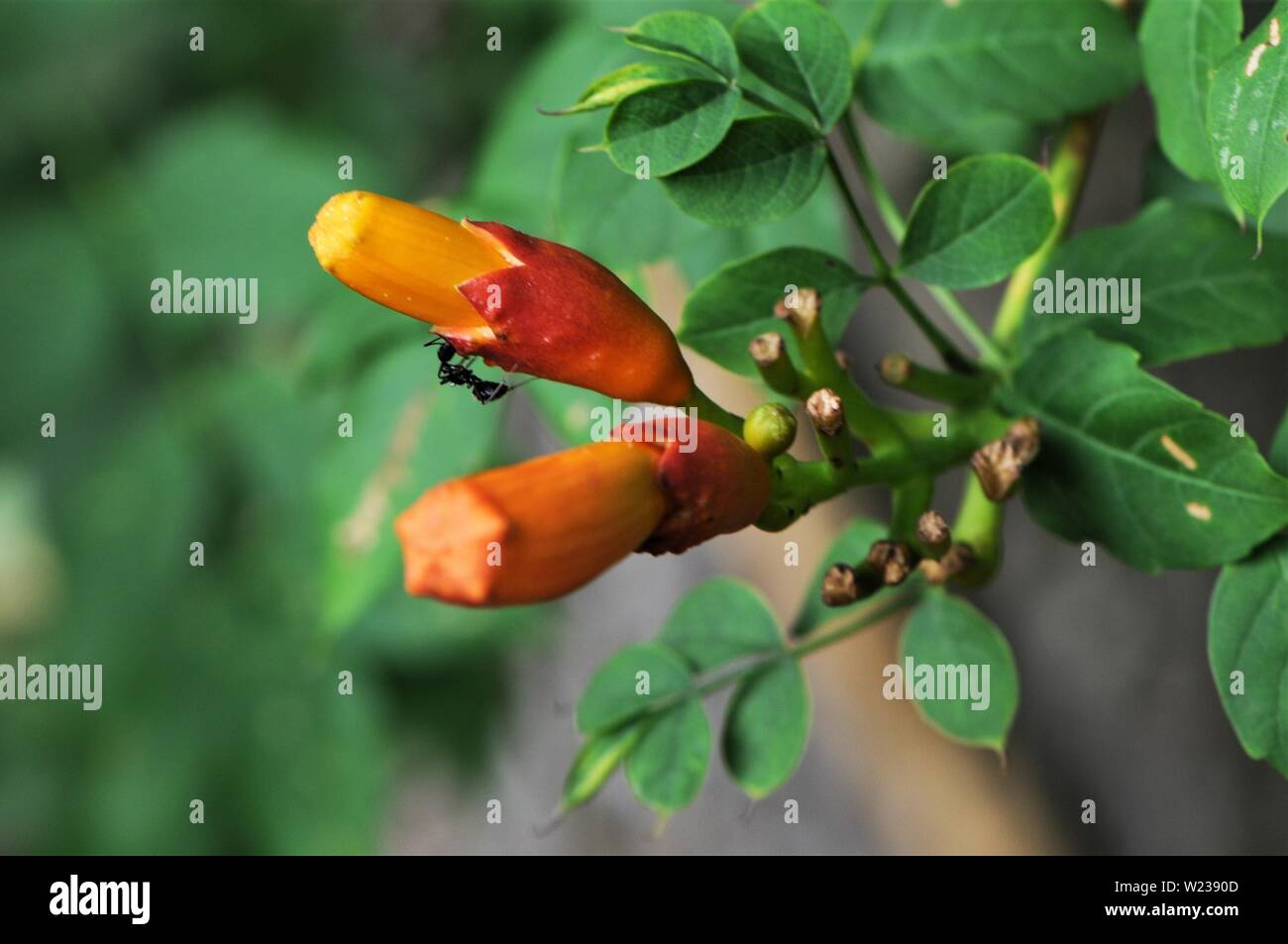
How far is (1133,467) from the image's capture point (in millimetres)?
756

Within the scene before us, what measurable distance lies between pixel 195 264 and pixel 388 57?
63cm

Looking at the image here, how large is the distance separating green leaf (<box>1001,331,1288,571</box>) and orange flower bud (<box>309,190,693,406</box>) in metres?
0.29

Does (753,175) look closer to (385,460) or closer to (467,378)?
(467,378)

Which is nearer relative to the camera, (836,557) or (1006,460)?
(1006,460)

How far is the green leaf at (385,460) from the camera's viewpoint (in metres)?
1.28

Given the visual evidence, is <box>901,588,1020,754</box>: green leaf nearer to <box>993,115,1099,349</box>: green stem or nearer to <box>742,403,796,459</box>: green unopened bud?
<box>993,115,1099,349</box>: green stem

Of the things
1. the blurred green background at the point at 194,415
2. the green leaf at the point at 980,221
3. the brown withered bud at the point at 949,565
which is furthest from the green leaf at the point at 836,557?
the blurred green background at the point at 194,415

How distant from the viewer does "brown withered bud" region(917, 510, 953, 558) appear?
72cm

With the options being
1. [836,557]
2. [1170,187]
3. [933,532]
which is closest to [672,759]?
[836,557]

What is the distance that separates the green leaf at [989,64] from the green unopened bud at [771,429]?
1.36 feet

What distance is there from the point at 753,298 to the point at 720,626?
0.35 m

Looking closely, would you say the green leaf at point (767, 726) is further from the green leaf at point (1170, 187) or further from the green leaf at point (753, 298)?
the green leaf at point (1170, 187)

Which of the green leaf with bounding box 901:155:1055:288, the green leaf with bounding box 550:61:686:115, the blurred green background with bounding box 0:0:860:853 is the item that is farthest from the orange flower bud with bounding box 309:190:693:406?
the blurred green background with bounding box 0:0:860:853

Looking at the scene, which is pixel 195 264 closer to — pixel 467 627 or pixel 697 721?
pixel 467 627
